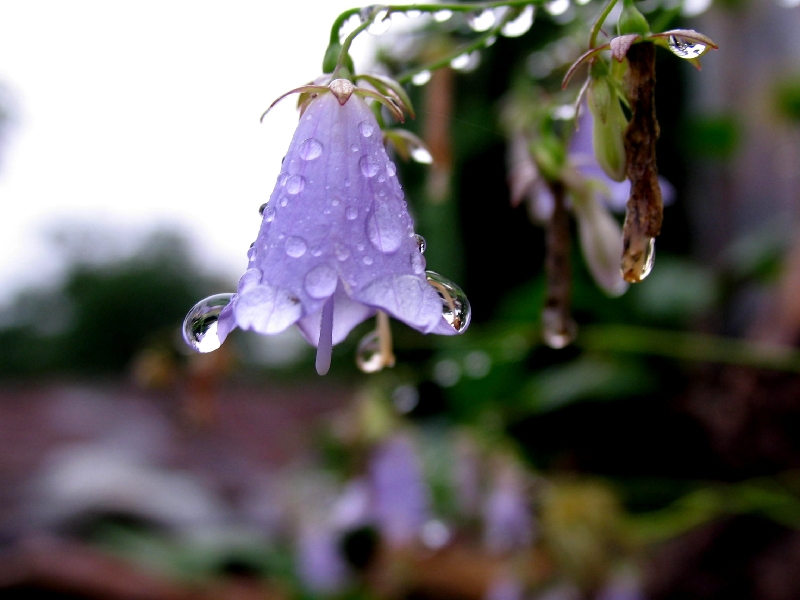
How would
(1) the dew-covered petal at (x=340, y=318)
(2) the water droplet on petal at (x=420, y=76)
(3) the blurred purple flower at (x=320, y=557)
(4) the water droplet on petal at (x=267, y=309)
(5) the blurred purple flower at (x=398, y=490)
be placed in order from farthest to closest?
1. (3) the blurred purple flower at (x=320, y=557)
2. (5) the blurred purple flower at (x=398, y=490)
3. (2) the water droplet on petal at (x=420, y=76)
4. (1) the dew-covered petal at (x=340, y=318)
5. (4) the water droplet on petal at (x=267, y=309)

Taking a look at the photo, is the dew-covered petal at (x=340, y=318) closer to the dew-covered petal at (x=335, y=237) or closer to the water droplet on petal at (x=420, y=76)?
the dew-covered petal at (x=335, y=237)

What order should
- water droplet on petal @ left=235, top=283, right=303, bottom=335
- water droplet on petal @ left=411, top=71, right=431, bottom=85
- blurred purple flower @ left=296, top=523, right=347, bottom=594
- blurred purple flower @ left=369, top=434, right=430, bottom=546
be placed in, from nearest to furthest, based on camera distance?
water droplet on petal @ left=235, top=283, right=303, bottom=335 < water droplet on petal @ left=411, top=71, right=431, bottom=85 < blurred purple flower @ left=369, top=434, right=430, bottom=546 < blurred purple flower @ left=296, top=523, right=347, bottom=594

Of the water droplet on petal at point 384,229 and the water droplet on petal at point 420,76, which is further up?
the water droplet on petal at point 420,76

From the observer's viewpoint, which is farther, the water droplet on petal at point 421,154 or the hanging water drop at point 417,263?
the water droplet on petal at point 421,154

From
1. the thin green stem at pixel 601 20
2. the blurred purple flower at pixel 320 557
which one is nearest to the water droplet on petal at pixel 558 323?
the thin green stem at pixel 601 20

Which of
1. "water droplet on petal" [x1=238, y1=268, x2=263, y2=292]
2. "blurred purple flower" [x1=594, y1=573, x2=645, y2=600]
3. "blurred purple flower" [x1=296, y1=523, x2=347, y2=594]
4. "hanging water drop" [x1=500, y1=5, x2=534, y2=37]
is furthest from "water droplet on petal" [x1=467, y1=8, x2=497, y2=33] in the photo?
"blurred purple flower" [x1=296, y1=523, x2=347, y2=594]

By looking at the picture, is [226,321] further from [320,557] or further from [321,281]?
[320,557]

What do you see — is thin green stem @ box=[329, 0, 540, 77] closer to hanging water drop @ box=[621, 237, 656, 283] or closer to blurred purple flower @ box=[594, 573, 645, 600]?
hanging water drop @ box=[621, 237, 656, 283]
